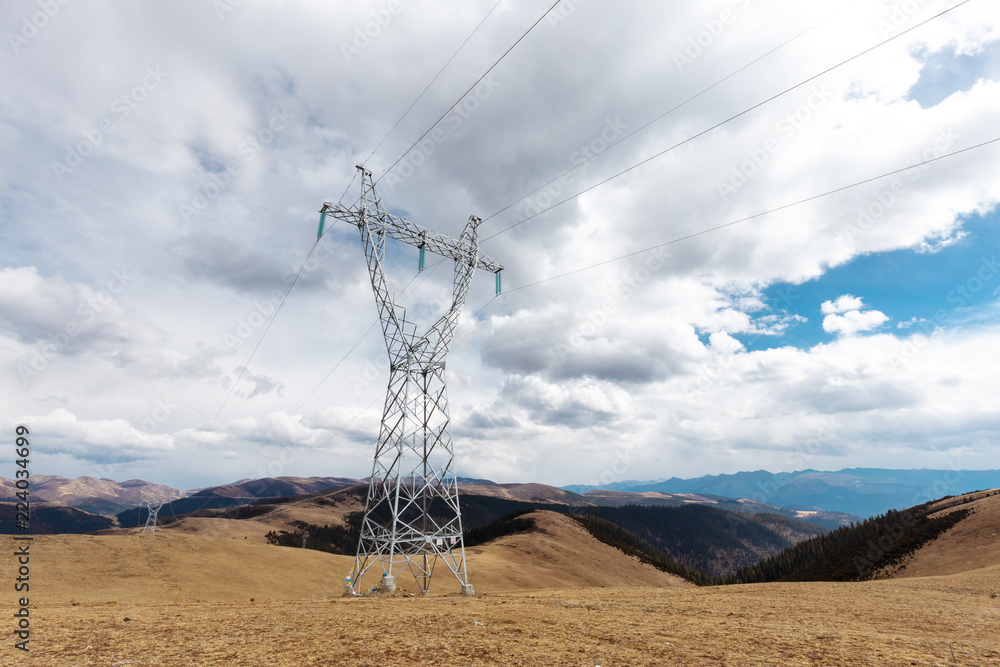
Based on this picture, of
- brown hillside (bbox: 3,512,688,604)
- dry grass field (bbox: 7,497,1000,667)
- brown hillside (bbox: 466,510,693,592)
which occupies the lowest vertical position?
brown hillside (bbox: 466,510,693,592)

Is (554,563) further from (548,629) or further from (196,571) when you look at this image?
(548,629)

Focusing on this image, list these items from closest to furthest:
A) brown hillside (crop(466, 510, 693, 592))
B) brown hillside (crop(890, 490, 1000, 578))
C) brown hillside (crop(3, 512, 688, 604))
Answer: brown hillside (crop(3, 512, 688, 604))
brown hillside (crop(890, 490, 1000, 578))
brown hillside (crop(466, 510, 693, 592))

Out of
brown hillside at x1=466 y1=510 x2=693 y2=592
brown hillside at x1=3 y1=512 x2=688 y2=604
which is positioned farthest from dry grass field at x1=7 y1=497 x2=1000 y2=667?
brown hillside at x1=466 y1=510 x2=693 y2=592

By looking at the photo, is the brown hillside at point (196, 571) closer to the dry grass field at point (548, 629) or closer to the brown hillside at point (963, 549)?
the dry grass field at point (548, 629)

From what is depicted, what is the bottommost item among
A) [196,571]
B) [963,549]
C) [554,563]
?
[554,563]

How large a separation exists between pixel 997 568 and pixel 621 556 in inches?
2970

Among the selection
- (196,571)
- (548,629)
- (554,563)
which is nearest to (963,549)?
(554,563)

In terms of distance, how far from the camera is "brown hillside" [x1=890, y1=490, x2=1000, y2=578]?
45.4 meters

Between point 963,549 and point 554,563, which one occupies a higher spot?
point 963,549

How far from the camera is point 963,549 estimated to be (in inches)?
1994

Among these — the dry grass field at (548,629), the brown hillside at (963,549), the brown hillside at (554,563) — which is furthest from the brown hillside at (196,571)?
the brown hillside at (963,549)

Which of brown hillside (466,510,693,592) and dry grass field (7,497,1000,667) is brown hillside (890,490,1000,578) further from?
brown hillside (466,510,693,592)

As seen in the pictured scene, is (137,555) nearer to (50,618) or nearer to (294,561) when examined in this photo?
(294,561)

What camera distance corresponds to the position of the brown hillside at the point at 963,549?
149 feet
